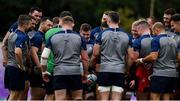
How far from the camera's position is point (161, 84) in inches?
523

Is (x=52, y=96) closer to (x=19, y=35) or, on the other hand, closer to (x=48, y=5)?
(x=19, y=35)

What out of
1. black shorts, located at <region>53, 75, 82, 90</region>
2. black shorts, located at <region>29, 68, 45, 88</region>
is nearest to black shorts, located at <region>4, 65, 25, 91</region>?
black shorts, located at <region>29, 68, 45, 88</region>

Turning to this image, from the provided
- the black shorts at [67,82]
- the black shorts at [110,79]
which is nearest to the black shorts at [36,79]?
the black shorts at [67,82]

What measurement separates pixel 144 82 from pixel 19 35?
8.37 ft

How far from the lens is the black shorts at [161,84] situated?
43.6 feet

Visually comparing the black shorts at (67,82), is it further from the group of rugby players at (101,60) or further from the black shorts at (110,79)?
the black shorts at (110,79)

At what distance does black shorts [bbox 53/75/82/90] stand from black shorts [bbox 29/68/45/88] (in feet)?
4.11

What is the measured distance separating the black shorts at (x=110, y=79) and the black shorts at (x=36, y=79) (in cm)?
149

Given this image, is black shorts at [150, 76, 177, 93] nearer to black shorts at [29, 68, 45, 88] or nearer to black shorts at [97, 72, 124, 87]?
black shorts at [97, 72, 124, 87]

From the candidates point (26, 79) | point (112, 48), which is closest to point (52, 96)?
point (26, 79)

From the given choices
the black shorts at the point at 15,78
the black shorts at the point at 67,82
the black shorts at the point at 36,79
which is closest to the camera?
the black shorts at the point at 67,82

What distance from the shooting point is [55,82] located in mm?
13133

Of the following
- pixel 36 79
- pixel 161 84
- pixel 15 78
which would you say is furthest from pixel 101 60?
pixel 15 78

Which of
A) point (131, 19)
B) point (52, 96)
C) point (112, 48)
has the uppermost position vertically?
point (131, 19)
